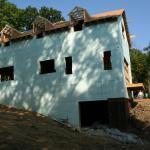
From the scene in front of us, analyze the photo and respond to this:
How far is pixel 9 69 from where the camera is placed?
3500 centimetres

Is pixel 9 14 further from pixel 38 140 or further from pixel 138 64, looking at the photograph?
pixel 38 140

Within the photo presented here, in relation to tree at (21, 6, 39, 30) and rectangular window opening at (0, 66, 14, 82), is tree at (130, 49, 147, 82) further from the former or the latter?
rectangular window opening at (0, 66, 14, 82)

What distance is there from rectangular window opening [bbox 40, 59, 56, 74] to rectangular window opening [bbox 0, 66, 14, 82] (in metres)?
3.85

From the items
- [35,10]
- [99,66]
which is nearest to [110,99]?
[99,66]

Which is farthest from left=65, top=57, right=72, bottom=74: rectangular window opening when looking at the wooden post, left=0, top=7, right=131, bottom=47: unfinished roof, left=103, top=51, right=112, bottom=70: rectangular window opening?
the wooden post

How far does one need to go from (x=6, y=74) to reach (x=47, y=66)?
5437 mm

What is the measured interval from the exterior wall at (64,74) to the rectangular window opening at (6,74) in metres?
1.15

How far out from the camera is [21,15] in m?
59.9

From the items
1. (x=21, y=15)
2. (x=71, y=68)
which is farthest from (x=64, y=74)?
(x=21, y=15)

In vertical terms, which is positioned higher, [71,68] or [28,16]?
[28,16]

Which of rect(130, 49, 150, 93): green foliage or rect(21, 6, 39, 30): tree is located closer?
rect(21, 6, 39, 30): tree

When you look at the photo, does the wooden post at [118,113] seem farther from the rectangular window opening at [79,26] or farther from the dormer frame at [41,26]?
the dormer frame at [41,26]

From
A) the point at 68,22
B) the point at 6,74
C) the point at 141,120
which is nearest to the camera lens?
the point at 141,120

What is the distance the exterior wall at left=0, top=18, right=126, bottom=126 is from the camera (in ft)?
93.1
